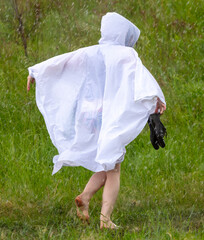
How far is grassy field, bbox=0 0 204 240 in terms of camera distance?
433 centimetres

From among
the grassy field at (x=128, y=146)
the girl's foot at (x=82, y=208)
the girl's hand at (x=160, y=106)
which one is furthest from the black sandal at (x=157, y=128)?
the girl's foot at (x=82, y=208)

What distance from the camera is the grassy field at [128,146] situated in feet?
14.2

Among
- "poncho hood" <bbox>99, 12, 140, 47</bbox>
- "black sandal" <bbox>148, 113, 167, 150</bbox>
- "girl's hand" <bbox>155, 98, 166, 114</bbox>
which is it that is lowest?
"black sandal" <bbox>148, 113, 167, 150</bbox>

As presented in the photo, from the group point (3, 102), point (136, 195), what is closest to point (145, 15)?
point (3, 102)

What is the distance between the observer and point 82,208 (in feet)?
14.1

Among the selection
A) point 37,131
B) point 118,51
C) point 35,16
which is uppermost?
point 118,51

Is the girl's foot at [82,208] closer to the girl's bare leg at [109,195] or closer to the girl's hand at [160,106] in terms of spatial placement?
the girl's bare leg at [109,195]

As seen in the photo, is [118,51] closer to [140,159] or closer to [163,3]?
[140,159]

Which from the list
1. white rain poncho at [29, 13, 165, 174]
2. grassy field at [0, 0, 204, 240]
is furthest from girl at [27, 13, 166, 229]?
grassy field at [0, 0, 204, 240]

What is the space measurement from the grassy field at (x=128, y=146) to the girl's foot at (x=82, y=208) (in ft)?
0.26

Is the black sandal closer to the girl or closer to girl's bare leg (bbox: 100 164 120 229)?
the girl

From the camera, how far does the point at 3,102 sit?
6367 mm

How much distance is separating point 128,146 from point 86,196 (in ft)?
5.52

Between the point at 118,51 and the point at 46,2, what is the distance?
476 cm
